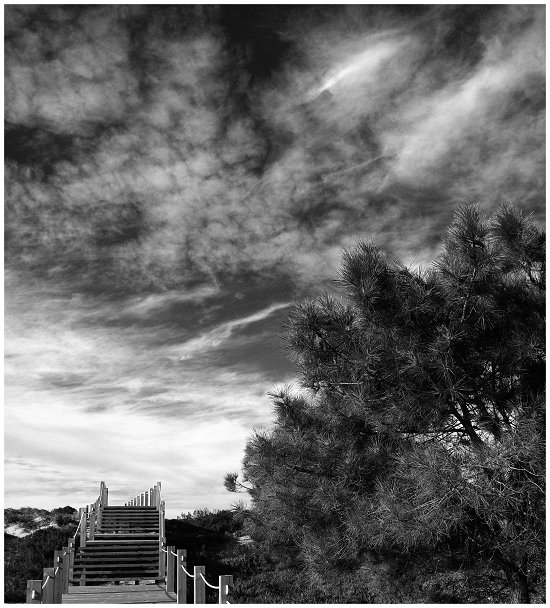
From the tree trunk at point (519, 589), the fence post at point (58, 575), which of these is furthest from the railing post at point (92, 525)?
the tree trunk at point (519, 589)

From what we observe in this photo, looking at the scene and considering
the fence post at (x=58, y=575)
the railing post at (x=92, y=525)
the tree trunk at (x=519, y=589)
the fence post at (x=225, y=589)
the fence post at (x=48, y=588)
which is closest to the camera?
the fence post at (x=225, y=589)

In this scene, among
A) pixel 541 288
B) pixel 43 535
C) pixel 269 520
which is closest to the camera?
pixel 541 288

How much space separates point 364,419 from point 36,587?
12.4ft

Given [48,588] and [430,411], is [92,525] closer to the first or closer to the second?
[48,588]

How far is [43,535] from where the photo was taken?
50.2ft

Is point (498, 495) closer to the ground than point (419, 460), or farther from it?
closer to the ground

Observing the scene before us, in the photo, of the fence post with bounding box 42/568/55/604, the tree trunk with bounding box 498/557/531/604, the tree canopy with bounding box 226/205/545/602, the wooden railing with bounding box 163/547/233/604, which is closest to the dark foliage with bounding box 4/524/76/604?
the wooden railing with bounding box 163/547/233/604

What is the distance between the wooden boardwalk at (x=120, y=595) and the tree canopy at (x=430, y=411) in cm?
308

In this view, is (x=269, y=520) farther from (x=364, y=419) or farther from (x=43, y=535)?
(x=43, y=535)

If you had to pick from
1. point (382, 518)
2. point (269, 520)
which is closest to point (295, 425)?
point (382, 518)

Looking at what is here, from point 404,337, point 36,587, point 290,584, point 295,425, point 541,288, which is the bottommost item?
point 290,584

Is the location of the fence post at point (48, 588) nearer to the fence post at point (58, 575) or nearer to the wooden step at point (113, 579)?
the fence post at point (58, 575)

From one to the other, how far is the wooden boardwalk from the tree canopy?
308 centimetres

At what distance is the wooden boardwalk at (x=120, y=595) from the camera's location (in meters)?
8.50
